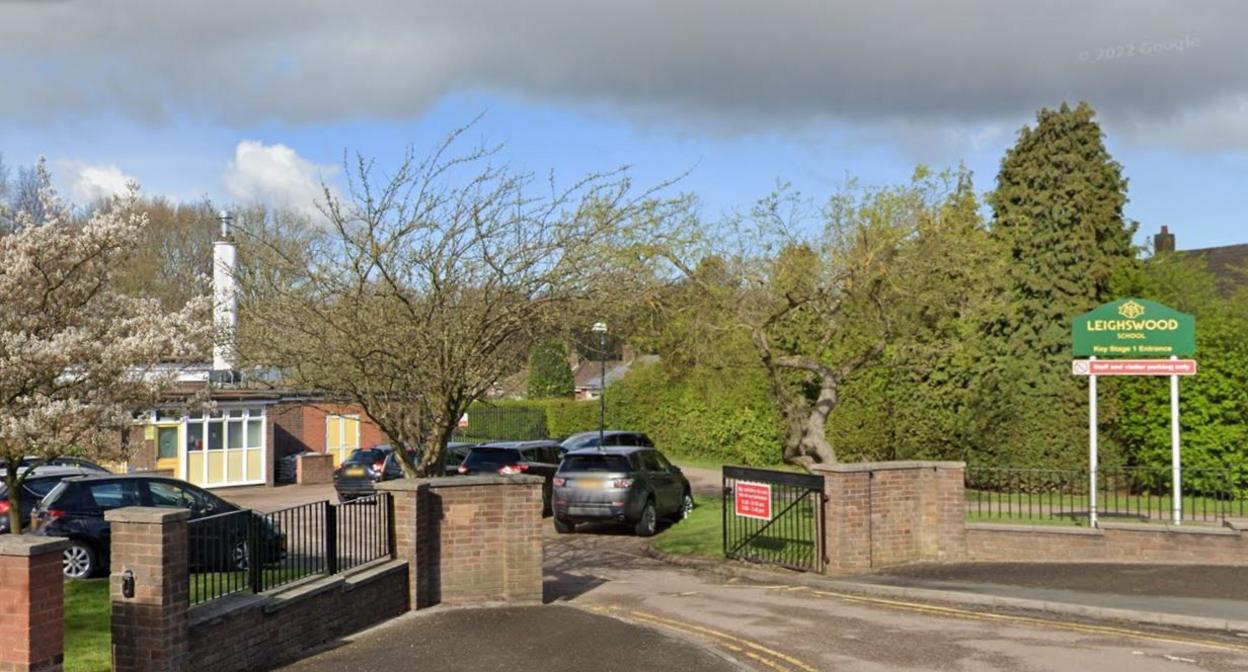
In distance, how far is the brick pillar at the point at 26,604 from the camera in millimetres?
6844

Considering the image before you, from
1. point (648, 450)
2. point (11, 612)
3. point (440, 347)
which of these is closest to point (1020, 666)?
point (440, 347)

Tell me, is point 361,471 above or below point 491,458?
below

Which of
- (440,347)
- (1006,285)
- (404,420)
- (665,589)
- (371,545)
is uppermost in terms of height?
(1006,285)

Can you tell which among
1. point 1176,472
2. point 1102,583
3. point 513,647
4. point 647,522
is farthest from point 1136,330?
point 513,647

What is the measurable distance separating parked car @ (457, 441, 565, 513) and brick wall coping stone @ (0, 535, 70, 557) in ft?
49.0

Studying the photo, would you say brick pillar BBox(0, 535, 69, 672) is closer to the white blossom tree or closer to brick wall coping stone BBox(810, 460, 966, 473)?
the white blossom tree

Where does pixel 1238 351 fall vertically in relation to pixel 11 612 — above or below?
above

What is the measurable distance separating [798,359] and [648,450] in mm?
3682

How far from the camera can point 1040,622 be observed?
38.2ft

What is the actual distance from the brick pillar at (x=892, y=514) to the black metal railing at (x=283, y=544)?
6.46 m

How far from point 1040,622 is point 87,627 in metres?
9.56

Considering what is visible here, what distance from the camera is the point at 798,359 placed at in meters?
19.2

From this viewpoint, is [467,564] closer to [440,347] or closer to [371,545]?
[371,545]

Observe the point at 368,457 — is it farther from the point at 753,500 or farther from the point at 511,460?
the point at 753,500
